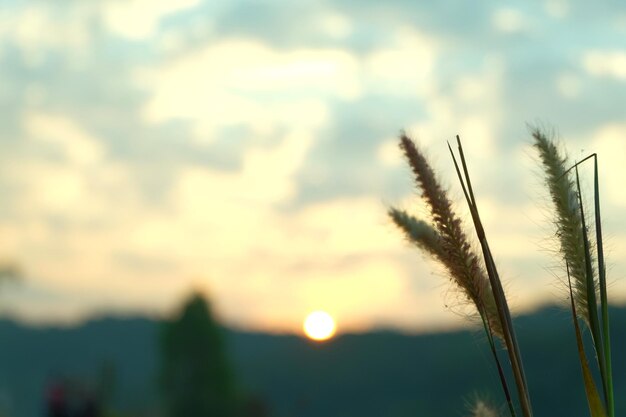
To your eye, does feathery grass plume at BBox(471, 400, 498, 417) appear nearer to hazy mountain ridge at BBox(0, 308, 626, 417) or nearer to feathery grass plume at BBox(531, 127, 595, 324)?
feathery grass plume at BBox(531, 127, 595, 324)

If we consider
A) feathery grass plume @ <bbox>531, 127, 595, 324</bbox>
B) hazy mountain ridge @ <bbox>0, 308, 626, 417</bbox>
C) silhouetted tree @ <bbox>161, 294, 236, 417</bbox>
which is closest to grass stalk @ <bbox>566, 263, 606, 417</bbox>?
feathery grass plume @ <bbox>531, 127, 595, 324</bbox>

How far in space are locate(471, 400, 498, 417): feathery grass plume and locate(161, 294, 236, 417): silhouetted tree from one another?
17240mm

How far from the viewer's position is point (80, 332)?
722 inches

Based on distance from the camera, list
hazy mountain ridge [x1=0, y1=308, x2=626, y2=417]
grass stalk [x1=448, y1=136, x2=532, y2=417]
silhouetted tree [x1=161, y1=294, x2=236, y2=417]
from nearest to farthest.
Answer: 1. grass stalk [x1=448, y1=136, x2=532, y2=417]
2. hazy mountain ridge [x1=0, y1=308, x2=626, y2=417]
3. silhouetted tree [x1=161, y1=294, x2=236, y2=417]

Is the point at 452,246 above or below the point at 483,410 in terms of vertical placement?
above

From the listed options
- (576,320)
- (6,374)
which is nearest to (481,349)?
(576,320)

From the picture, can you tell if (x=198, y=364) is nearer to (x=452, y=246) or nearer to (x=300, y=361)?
(x=300, y=361)

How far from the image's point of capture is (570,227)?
131 centimetres

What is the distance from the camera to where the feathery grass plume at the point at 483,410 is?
1.34 meters

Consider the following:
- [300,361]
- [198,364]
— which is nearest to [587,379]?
[300,361]

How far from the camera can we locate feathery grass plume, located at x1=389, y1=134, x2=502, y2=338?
4.36 feet

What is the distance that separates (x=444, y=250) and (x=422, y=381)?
17038 millimetres

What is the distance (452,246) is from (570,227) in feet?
0.52

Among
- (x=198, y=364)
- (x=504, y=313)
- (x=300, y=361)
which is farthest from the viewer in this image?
(x=198, y=364)
